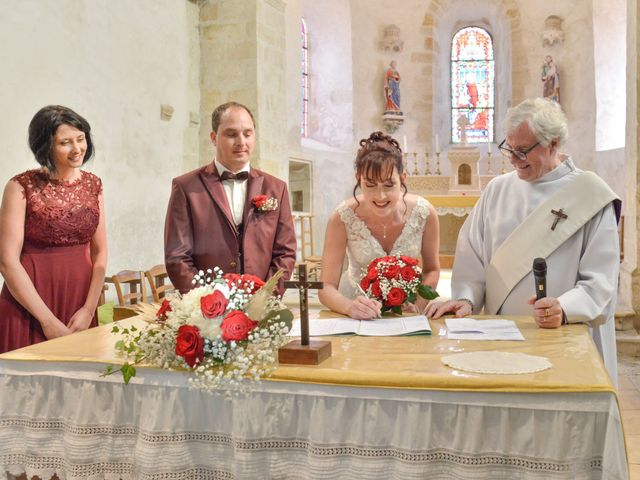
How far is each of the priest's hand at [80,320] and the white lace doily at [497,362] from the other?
5.94 ft

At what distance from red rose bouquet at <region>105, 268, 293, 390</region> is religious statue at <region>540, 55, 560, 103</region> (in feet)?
42.2

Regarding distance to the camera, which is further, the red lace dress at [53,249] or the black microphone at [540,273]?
the red lace dress at [53,249]

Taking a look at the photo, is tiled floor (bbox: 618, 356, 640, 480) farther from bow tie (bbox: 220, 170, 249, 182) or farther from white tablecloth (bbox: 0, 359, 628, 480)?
bow tie (bbox: 220, 170, 249, 182)

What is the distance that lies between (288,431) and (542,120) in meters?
1.63

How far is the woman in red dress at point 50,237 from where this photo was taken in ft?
9.70

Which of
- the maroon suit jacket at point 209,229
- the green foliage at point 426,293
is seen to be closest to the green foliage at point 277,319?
the green foliage at point 426,293

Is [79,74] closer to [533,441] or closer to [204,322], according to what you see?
→ [204,322]

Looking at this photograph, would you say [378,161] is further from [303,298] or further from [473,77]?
[473,77]

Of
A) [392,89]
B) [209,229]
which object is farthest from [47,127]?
[392,89]

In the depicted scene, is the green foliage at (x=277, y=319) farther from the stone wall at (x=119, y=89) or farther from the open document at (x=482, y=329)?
the stone wall at (x=119, y=89)

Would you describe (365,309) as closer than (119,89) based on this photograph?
Yes

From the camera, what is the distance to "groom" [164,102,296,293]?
2912 mm

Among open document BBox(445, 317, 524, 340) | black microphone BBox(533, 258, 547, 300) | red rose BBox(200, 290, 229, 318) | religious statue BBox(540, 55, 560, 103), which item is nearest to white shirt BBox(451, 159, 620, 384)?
black microphone BBox(533, 258, 547, 300)

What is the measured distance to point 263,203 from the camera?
2.97 m
